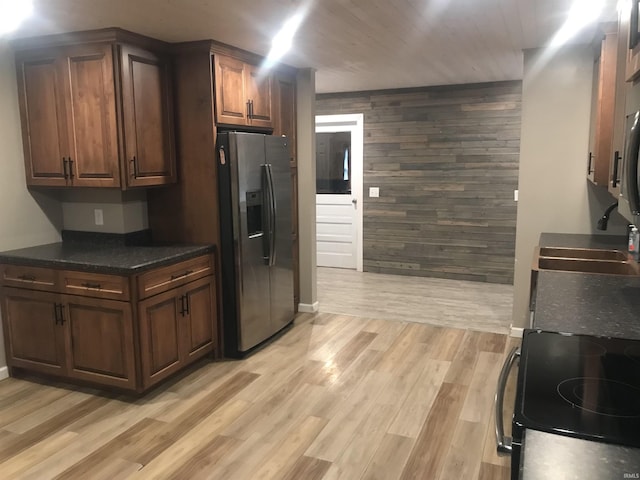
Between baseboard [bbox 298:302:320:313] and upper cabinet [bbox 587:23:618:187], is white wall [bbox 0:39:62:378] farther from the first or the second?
upper cabinet [bbox 587:23:618:187]

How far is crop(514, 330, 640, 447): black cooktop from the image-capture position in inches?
40.2

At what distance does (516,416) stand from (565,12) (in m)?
2.75

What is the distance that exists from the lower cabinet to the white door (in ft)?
11.5

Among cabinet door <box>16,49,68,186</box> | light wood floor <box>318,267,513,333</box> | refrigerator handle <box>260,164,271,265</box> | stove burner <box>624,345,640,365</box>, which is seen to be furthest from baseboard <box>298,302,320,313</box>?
stove burner <box>624,345,640,365</box>

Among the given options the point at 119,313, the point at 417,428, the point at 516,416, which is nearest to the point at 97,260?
the point at 119,313

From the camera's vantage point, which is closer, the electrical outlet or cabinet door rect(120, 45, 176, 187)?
cabinet door rect(120, 45, 176, 187)

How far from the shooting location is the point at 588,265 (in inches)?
121

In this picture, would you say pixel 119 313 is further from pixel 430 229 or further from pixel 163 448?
pixel 430 229

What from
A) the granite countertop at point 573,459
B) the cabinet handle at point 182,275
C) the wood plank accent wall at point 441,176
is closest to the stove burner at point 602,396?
the granite countertop at point 573,459

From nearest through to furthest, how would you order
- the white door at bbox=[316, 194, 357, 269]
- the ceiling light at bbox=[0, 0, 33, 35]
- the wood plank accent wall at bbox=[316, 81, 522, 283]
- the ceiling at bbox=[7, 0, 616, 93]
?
1. the ceiling light at bbox=[0, 0, 33, 35]
2. the ceiling at bbox=[7, 0, 616, 93]
3. the wood plank accent wall at bbox=[316, 81, 522, 283]
4. the white door at bbox=[316, 194, 357, 269]

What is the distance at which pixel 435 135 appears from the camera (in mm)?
6199

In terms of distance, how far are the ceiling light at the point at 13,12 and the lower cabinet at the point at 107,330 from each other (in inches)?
58.0

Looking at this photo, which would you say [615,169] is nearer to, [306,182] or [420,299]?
[306,182]

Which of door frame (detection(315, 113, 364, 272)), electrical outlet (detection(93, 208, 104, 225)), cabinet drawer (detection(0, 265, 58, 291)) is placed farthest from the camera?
door frame (detection(315, 113, 364, 272))
